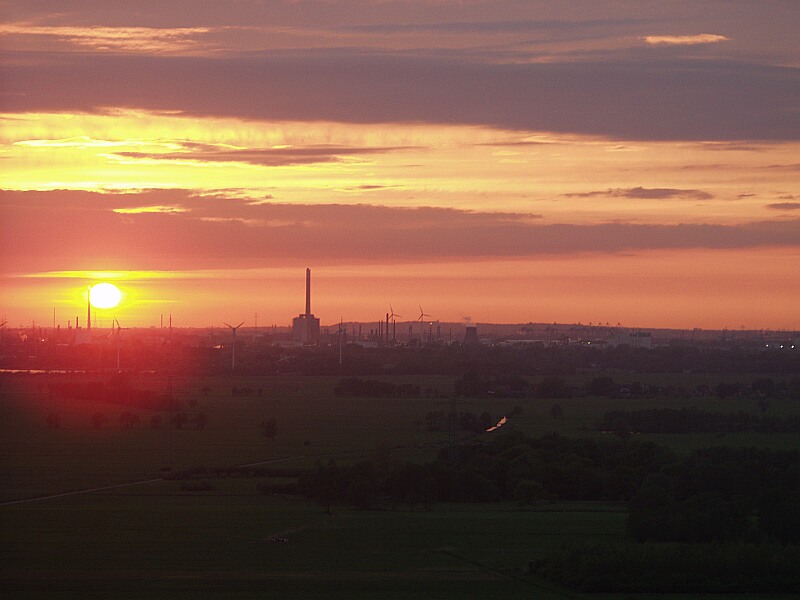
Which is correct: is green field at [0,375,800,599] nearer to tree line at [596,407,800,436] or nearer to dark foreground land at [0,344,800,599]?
dark foreground land at [0,344,800,599]

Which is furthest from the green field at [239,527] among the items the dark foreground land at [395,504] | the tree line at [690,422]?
the tree line at [690,422]

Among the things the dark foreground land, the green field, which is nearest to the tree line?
the dark foreground land

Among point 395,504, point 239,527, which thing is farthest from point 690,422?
point 239,527

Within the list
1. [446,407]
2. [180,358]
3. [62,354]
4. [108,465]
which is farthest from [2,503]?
[62,354]

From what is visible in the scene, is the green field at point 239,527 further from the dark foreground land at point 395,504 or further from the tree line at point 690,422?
the tree line at point 690,422

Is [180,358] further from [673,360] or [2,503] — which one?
[2,503]
